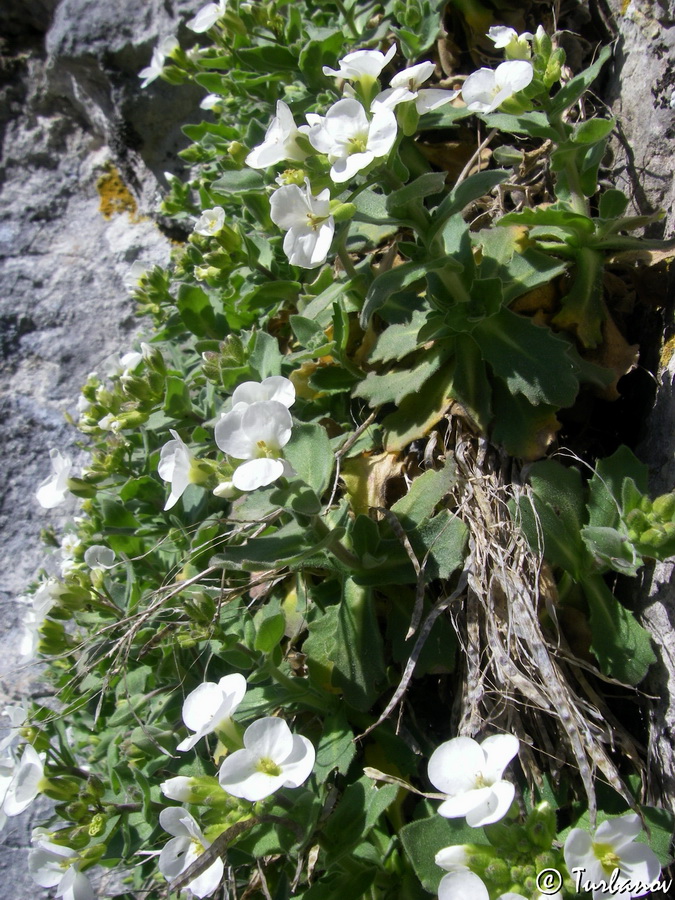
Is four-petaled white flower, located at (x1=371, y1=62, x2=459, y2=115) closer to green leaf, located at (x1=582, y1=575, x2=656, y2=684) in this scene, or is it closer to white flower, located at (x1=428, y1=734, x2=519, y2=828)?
green leaf, located at (x1=582, y1=575, x2=656, y2=684)

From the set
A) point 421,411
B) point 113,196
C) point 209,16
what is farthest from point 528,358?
point 113,196

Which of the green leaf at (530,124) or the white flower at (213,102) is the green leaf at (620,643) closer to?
the green leaf at (530,124)

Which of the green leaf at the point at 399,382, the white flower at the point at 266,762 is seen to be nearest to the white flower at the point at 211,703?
the white flower at the point at 266,762

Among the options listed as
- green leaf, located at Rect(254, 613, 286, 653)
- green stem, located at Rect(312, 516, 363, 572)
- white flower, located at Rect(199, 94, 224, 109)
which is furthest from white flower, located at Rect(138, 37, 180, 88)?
green leaf, located at Rect(254, 613, 286, 653)

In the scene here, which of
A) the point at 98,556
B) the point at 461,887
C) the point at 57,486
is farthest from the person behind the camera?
the point at 57,486

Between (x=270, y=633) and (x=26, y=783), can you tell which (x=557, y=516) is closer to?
(x=270, y=633)
